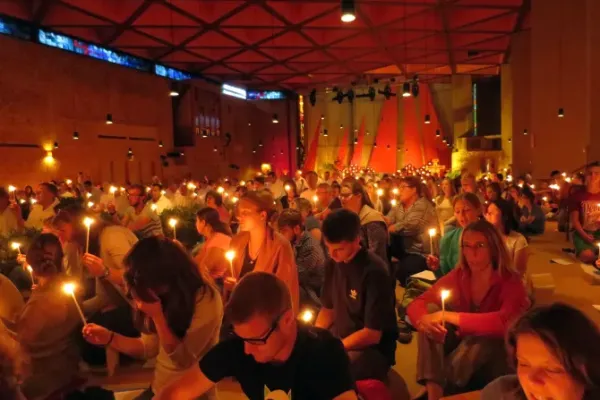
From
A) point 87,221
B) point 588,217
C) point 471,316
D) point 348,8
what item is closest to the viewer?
point 471,316

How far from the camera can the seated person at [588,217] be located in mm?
6602

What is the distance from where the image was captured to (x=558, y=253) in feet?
29.0

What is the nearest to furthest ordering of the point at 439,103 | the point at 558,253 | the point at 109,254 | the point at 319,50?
the point at 109,254
the point at 558,253
the point at 319,50
the point at 439,103

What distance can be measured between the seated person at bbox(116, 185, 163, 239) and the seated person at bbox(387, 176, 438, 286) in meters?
3.10

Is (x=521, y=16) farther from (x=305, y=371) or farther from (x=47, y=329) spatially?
(x=305, y=371)

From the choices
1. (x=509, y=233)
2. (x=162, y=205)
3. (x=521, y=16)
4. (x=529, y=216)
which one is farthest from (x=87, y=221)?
(x=521, y=16)

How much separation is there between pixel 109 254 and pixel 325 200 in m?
4.12

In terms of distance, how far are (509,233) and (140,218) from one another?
4710 mm

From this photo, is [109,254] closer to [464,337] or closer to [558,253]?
[464,337]

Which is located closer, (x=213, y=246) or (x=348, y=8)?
(x=213, y=246)

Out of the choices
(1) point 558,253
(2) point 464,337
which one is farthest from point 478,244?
(1) point 558,253

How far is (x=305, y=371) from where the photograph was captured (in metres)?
1.75

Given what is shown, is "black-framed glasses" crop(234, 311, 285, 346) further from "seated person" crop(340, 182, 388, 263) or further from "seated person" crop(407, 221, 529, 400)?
"seated person" crop(340, 182, 388, 263)

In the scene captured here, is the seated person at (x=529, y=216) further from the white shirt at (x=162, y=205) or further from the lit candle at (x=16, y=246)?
the lit candle at (x=16, y=246)
